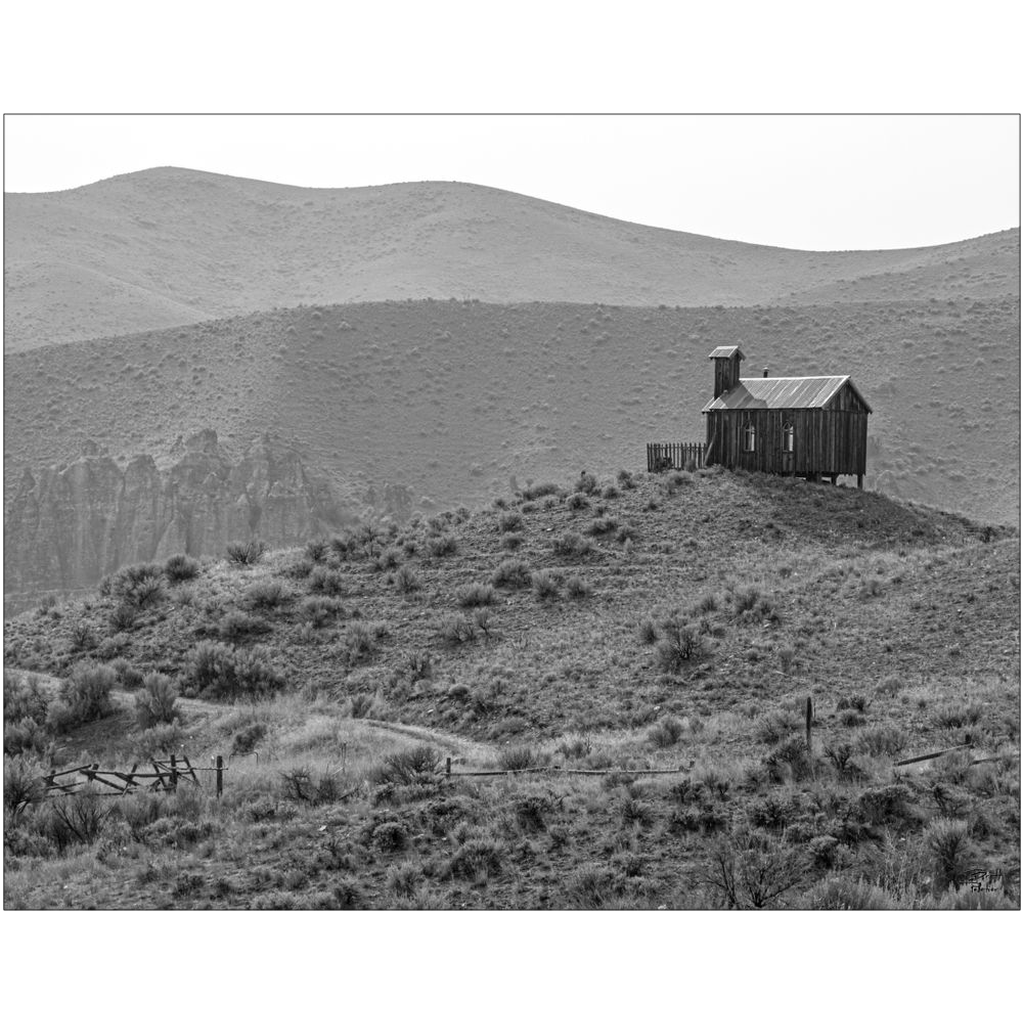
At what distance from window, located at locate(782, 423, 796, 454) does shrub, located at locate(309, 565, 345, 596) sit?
46.7 ft

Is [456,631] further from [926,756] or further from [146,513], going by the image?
[146,513]

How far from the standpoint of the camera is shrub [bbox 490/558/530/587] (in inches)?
1409

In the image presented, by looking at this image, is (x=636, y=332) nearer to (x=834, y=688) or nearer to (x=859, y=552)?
(x=859, y=552)

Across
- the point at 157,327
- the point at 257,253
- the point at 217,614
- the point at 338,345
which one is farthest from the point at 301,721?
the point at 257,253

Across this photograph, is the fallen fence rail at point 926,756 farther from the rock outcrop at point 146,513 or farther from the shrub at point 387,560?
the rock outcrop at point 146,513

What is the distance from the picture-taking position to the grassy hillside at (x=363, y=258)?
100 m

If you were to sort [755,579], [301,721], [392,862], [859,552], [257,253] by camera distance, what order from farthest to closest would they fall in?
[257,253]
[859,552]
[755,579]
[301,721]
[392,862]

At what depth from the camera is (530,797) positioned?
17438mm

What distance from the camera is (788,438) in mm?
42062

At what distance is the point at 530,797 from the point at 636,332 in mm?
70201

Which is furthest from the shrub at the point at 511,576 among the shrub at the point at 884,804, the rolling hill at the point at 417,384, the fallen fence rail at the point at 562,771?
the rolling hill at the point at 417,384

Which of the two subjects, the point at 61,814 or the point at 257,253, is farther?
the point at 257,253

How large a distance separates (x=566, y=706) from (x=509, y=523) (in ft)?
44.7

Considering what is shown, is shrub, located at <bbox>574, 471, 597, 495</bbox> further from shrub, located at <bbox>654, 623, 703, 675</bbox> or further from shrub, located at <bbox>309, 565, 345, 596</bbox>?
shrub, located at <bbox>654, 623, 703, 675</bbox>
